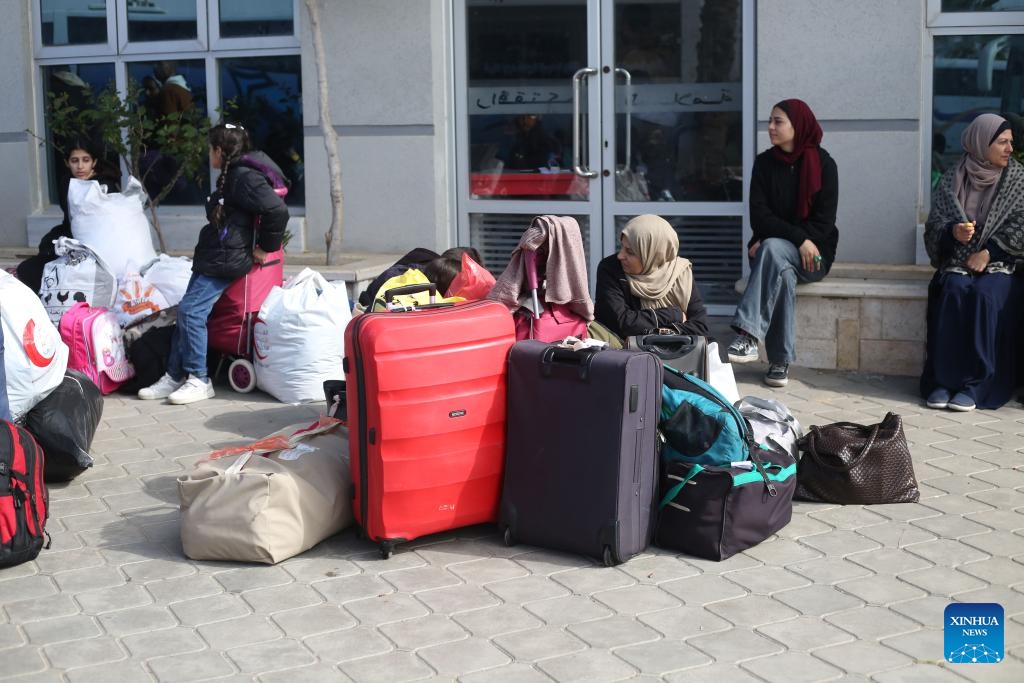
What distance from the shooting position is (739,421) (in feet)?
16.1

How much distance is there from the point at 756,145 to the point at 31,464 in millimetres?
5114

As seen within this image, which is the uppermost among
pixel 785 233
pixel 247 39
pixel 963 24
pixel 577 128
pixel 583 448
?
pixel 247 39

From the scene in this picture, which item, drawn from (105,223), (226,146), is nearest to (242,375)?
(226,146)

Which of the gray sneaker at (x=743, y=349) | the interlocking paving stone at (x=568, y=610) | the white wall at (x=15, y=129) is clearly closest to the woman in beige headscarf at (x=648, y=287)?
the gray sneaker at (x=743, y=349)

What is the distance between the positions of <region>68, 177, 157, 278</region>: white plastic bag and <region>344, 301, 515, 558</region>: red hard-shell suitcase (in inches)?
152

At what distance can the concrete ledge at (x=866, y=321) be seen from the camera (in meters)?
7.61

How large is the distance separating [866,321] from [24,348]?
15.1 ft

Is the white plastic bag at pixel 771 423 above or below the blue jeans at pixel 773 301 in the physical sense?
below

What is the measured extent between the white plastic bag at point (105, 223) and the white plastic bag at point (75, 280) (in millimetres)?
311

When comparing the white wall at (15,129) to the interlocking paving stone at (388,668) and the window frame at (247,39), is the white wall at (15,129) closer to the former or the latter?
the window frame at (247,39)

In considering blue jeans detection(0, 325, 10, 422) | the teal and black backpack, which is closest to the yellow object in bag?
the teal and black backpack

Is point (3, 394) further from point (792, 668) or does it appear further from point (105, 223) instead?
point (792, 668)

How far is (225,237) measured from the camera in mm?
7238

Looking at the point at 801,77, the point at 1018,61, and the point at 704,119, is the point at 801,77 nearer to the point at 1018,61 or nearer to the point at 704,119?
the point at 704,119
